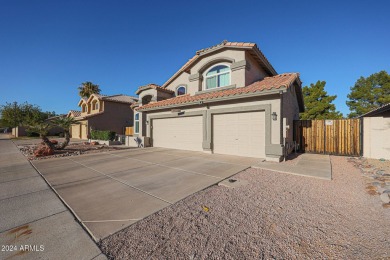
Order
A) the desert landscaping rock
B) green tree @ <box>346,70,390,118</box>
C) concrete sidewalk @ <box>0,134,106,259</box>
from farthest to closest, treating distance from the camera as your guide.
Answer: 1. green tree @ <box>346,70,390,118</box>
2. the desert landscaping rock
3. concrete sidewalk @ <box>0,134,106,259</box>

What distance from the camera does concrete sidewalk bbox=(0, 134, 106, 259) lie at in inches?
91.6

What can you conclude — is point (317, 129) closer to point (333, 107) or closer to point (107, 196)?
point (107, 196)

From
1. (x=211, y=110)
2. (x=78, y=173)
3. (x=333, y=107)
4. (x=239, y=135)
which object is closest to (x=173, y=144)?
(x=211, y=110)

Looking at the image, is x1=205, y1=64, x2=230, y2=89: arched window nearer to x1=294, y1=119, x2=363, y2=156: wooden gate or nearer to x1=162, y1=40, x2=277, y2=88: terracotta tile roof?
x1=162, y1=40, x2=277, y2=88: terracotta tile roof

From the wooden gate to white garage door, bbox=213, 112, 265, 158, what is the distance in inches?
187

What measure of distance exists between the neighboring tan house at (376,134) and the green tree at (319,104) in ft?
59.9

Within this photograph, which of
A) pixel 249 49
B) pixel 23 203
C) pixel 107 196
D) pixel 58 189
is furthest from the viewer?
pixel 249 49

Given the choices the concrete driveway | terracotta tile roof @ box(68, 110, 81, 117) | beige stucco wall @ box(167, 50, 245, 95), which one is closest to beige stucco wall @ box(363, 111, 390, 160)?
beige stucco wall @ box(167, 50, 245, 95)

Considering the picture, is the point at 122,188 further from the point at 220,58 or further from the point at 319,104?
the point at 319,104

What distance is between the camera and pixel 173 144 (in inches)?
506

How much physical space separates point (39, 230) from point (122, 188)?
1998 millimetres

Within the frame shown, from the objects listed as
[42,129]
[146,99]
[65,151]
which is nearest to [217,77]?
[146,99]

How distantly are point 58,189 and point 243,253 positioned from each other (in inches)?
207

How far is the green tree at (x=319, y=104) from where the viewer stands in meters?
24.5
